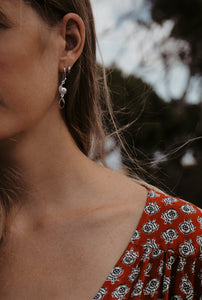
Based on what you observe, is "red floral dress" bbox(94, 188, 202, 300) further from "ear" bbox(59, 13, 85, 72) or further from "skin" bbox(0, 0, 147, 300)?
"ear" bbox(59, 13, 85, 72)

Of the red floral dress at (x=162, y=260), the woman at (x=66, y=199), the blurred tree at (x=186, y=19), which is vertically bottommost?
the blurred tree at (x=186, y=19)

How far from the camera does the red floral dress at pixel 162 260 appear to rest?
1668 mm

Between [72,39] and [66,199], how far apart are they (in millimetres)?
560

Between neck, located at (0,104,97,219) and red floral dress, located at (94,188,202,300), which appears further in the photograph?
neck, located at (0,104,97,219)

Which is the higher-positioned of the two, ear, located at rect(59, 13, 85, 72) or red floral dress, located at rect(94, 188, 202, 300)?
ear, located at rect(59, 13, 85, 72)

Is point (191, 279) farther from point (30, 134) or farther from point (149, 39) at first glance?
point (149, 39)

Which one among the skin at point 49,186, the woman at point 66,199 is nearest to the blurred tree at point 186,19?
the woman at point 66,199

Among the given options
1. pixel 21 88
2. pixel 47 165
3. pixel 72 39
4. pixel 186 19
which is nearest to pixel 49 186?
pixel 47 165

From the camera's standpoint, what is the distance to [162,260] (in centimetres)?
172

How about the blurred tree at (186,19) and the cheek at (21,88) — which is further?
the blurred tree at (186,19)

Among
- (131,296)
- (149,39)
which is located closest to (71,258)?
(131,296)

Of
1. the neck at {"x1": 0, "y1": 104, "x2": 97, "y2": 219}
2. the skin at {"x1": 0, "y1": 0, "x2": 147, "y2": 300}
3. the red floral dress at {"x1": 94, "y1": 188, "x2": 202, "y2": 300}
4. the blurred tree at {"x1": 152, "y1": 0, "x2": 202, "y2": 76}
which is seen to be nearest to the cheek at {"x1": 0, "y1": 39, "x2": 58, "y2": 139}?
the skin at {"x1": 0, "y1": 0, "x2": 147, "y2": 300}

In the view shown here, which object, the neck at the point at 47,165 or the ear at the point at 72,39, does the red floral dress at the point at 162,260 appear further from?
the ear at the point at 72,39

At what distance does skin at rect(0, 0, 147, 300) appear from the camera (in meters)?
1.67
